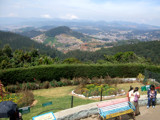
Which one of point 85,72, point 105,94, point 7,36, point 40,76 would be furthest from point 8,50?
point 7,36

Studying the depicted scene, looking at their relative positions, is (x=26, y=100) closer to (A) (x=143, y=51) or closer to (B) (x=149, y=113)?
(B) (x=149, y=113)

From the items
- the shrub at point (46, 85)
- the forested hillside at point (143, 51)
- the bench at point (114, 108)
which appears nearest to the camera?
the bench at point (114, 108)

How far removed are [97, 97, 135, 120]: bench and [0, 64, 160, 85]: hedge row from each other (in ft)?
34.8

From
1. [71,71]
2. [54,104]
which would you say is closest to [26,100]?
[54,104]

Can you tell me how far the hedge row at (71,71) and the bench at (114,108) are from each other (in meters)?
10.6

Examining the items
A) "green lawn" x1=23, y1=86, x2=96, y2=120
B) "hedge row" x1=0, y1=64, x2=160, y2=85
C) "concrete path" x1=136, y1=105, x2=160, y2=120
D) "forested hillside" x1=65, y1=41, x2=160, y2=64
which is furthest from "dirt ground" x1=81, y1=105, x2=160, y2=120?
"forested hillside" x1=65, y1=41, x2=160, y2=64

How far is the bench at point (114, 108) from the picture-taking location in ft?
15.0

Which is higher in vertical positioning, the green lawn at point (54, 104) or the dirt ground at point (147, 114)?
the dirt ground at point (147, 114)

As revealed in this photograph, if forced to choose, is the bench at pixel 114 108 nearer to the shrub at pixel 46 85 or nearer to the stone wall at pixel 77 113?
the stone wall at pixel 77 113

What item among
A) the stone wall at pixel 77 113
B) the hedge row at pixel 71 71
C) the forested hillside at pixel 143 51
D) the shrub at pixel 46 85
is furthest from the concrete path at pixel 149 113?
the forested hillside at pixel 143 51

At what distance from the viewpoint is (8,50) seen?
31844 millimetres

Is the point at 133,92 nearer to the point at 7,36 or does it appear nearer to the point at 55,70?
the point at 55,70

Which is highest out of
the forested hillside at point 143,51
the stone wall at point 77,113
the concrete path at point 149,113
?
the stone wall at point 77,113

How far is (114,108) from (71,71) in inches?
431
